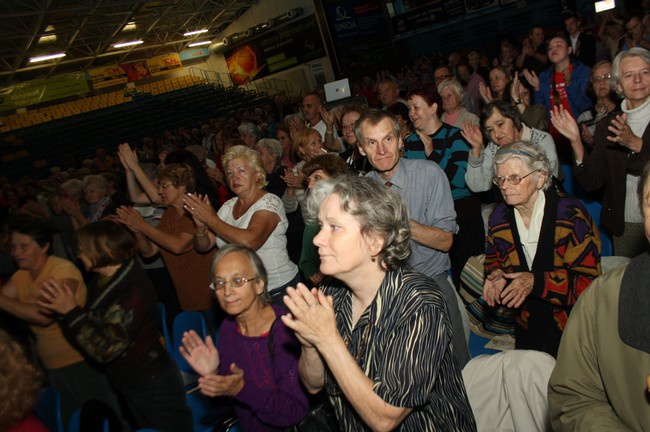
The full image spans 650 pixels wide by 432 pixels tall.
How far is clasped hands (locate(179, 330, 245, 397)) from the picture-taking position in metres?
1.75

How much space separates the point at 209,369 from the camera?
1.91 metres

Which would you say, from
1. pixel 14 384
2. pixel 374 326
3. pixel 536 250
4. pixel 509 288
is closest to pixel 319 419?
pixel 374 326

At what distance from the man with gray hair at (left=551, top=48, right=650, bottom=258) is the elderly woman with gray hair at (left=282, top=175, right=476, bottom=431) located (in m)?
1.64

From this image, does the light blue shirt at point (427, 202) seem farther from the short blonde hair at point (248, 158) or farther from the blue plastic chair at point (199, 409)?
the blue plastic chair at point (199, 409)

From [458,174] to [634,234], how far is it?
1027 millimetres

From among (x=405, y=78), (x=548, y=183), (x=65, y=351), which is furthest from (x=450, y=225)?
(x=405, y=78)

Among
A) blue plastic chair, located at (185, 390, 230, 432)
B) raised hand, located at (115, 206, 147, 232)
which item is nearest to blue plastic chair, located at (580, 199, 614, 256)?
blue plastic chair, located at (185, 390, 230, 432)

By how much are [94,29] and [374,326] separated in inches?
878

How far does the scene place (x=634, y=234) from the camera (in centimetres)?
249

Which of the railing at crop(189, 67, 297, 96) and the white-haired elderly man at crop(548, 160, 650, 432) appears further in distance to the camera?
the railing at crop(189, 67, 297, 96)

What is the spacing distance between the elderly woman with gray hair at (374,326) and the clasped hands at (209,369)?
1.14 feet

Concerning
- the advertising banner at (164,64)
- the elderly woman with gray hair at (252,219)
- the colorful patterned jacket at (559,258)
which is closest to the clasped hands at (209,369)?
the elderly woman with gray hair at (252,219)

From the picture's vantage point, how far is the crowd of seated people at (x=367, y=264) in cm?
134

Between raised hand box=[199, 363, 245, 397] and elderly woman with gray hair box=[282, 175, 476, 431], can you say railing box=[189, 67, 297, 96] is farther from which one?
elderly woman with gray hair box=[282, 175, 476, 431]
